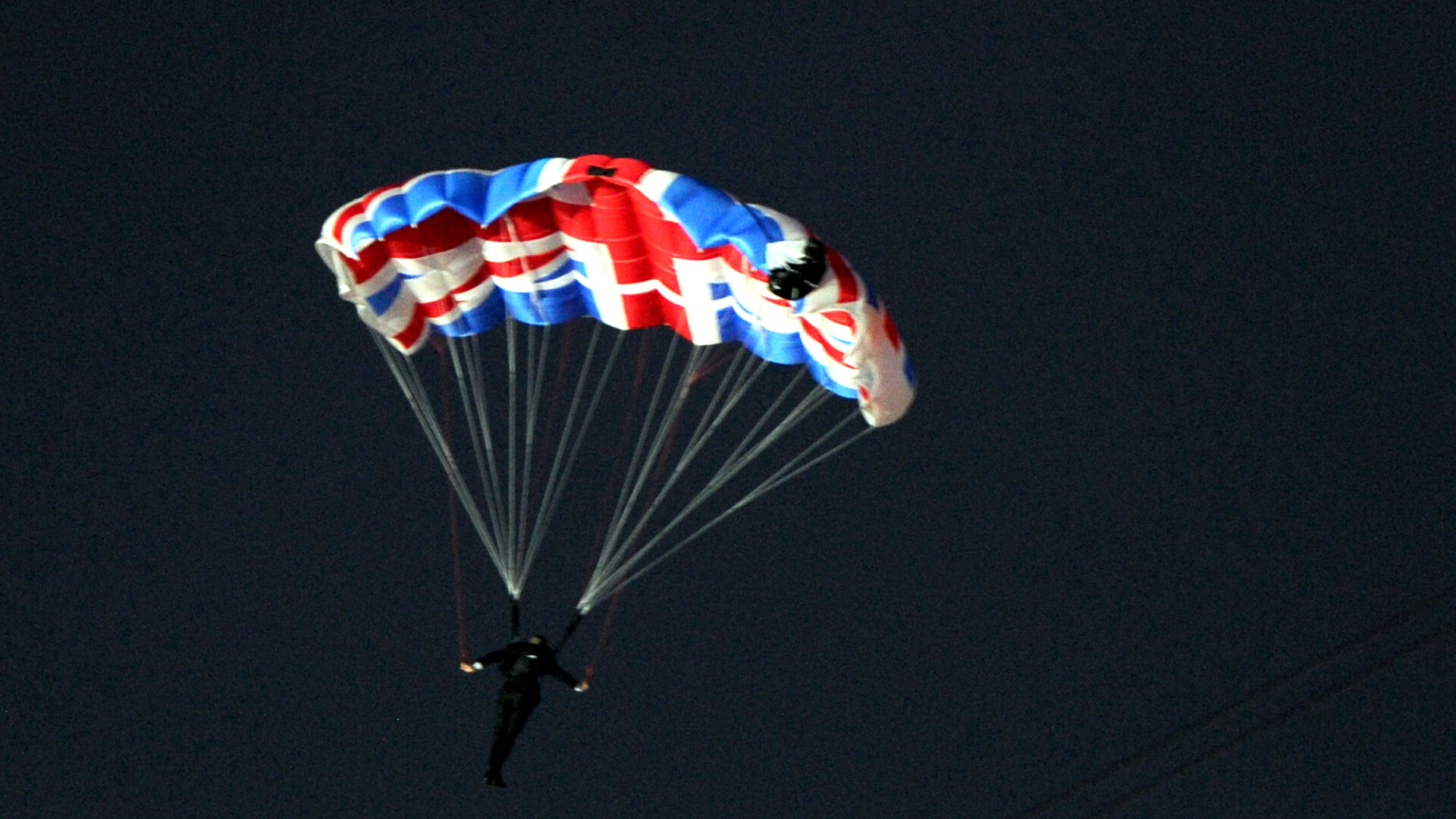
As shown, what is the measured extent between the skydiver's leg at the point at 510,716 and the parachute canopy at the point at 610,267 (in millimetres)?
2660

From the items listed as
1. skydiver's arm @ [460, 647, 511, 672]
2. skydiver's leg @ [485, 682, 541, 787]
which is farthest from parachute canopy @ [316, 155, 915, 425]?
skydiver's leg @ [485, 682, 541, 787]

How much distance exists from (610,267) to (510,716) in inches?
127

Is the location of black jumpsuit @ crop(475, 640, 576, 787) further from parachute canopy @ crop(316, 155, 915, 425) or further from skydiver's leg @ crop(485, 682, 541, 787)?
parachute canopy @ crop(316, 155, 915, 425)

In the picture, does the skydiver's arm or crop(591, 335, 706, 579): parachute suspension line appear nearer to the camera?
the skydiver's arm

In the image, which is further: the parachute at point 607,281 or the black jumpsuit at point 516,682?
the black jumpsuit at point 516,682

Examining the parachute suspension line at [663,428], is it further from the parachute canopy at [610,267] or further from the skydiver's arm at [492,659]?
the skydiver's arm at [492,659]

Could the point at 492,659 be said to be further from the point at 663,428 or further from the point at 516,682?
the point at 663,428

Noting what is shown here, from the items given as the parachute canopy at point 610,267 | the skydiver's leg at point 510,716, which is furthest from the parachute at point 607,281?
the skydiver's leg at point 510,716

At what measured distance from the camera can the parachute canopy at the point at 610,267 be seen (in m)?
12.1

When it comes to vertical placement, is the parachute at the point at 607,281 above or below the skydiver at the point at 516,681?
above

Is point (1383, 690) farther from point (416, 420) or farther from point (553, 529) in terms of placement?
point (416, 420)

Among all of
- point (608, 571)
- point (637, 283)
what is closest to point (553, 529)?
point (608, 571)

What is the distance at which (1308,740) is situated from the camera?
21.0m

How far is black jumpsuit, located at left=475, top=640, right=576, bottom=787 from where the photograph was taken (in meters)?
13.6
